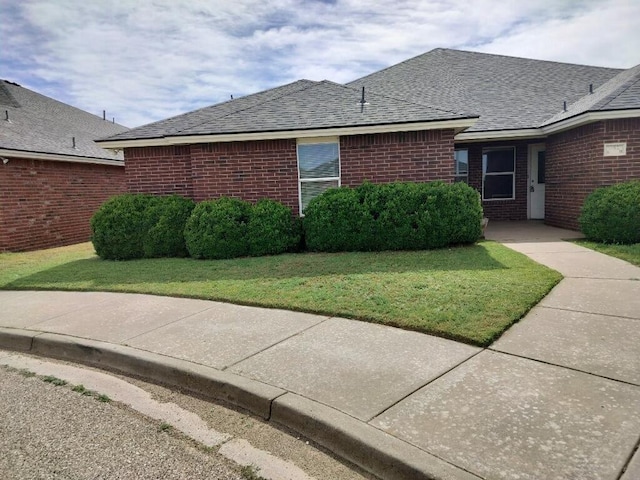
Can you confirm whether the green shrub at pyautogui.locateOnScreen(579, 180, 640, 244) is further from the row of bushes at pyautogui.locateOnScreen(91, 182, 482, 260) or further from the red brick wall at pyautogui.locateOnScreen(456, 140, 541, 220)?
the red brick wall at pyautogui.locateOnScreen(456, 140, 541, 220)

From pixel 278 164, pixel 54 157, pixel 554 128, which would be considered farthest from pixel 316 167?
pixel 54 157

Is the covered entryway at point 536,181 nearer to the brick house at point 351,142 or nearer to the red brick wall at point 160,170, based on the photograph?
the brick house at point 351,142

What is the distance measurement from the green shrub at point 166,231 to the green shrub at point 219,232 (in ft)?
1.39

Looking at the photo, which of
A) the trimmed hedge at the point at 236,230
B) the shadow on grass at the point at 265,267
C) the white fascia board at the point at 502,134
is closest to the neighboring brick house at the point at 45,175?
the shadow on grass at the point at 265,267

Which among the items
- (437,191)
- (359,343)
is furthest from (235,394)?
(437,191)

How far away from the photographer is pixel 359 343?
4207 mm

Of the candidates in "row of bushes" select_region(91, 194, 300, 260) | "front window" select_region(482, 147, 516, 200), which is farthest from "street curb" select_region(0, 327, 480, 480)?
"front window" select_region(482, 147, 516, 200)

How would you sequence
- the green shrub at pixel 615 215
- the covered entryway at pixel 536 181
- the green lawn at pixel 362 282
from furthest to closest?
the covered entryway at pixel 536 181, the green shrub at pixel 615 215, the green lawn at pixel 362 282

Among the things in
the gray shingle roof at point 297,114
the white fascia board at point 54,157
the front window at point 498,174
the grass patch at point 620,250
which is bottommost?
the grass patch at point 620,250

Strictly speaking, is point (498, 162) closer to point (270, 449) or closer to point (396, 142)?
point (396, 142)

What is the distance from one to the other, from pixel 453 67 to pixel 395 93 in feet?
12.1

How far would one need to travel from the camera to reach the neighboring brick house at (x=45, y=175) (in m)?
12.0

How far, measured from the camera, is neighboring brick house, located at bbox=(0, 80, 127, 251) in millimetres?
11961

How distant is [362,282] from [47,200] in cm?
1110
